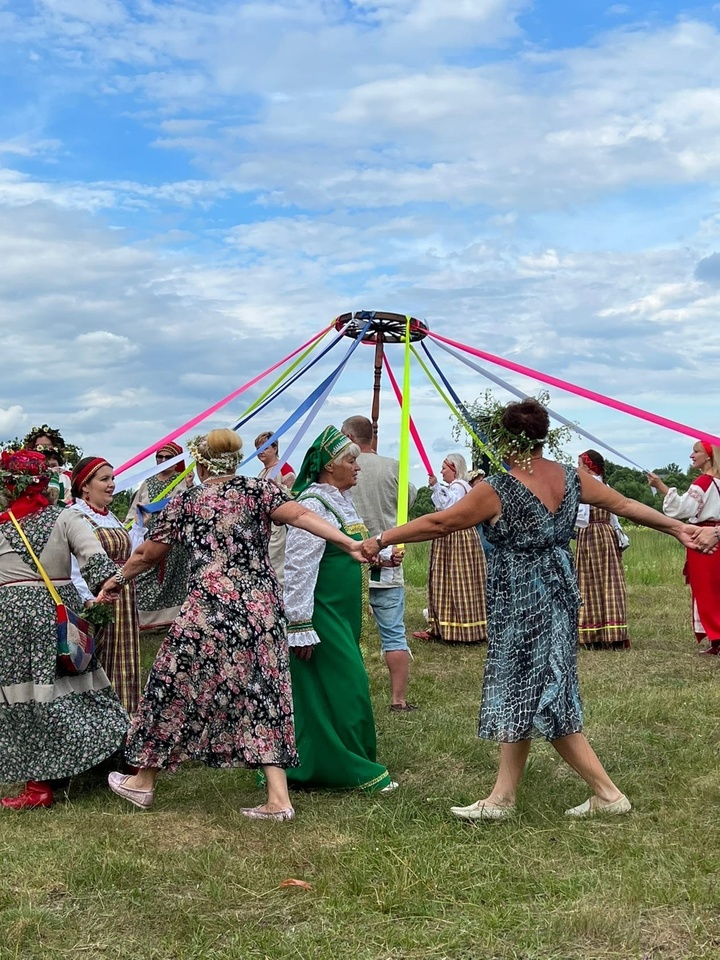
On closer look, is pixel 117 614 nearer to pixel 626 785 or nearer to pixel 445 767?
pixel 445 767

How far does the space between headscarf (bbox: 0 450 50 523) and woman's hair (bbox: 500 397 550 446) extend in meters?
2.23

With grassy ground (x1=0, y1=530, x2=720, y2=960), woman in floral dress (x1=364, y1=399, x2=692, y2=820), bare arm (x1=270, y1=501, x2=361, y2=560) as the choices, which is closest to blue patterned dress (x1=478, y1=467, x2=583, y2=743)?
woman in floral dress (x1=364, y1=399, x2=692, y2=820)

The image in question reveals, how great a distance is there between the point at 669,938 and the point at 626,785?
162 centimetres

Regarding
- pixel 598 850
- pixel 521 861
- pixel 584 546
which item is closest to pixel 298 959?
pixel 521 861

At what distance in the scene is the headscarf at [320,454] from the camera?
17.0 feet

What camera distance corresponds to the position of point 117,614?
579 centimetres

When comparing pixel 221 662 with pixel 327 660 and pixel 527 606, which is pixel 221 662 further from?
pixel 527 606

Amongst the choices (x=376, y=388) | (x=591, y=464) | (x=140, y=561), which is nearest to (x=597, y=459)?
(x=591, y=464)

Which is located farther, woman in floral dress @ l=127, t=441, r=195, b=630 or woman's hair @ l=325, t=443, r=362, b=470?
woman in floral dress @ l=127, t=441, r=195, b=630

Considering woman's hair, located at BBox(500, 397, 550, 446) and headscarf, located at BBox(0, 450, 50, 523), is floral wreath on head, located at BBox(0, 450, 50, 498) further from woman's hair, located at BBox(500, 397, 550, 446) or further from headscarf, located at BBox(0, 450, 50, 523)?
woman's hair, located at BBox(500, 397, 550, 446)

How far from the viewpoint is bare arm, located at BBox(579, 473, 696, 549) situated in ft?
15.2

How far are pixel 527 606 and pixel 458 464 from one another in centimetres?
581

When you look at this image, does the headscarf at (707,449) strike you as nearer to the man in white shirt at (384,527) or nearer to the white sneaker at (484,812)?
the man in white shirt at (384,527)

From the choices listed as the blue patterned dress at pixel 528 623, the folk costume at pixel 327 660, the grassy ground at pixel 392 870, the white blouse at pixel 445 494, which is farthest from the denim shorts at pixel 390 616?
the white blouse at pixel 445 494
